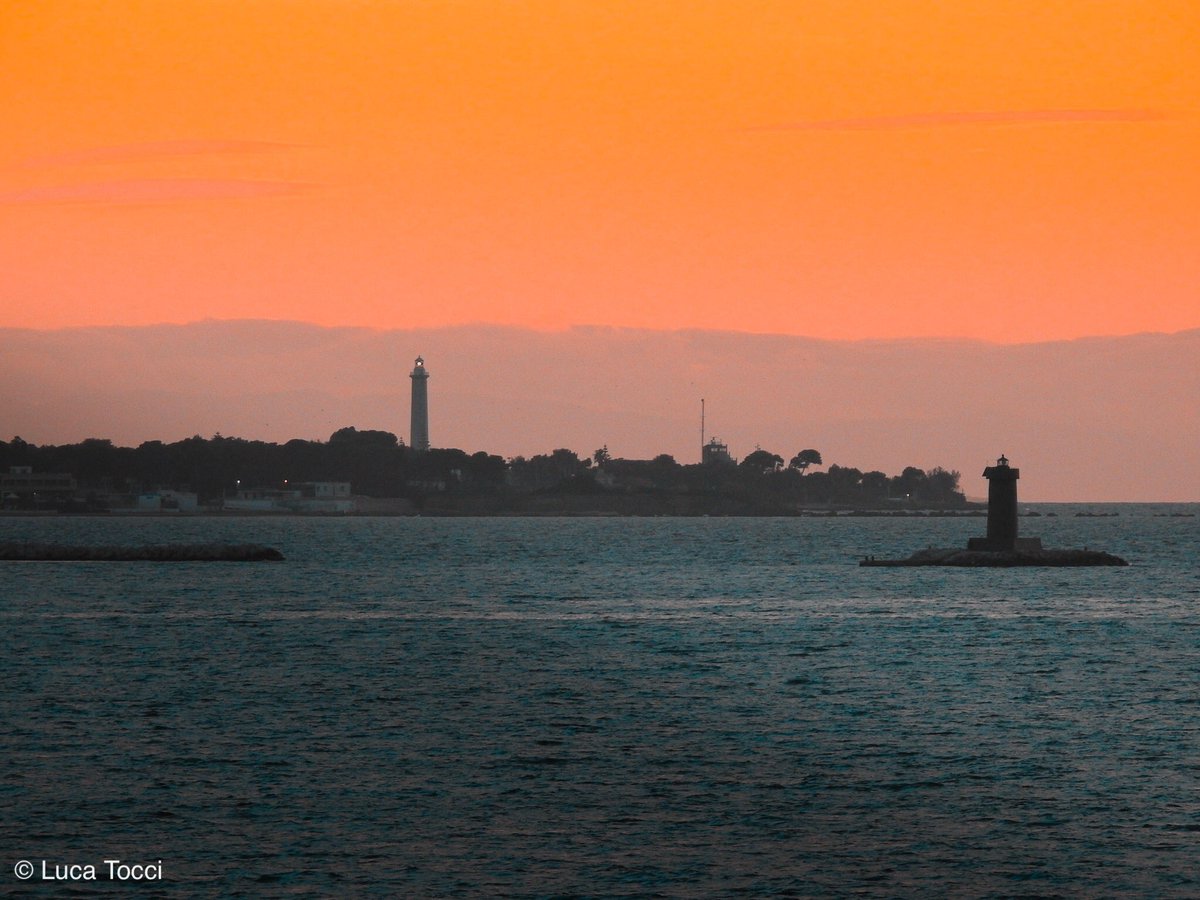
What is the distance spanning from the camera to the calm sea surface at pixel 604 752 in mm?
25188

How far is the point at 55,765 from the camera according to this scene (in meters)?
32.9

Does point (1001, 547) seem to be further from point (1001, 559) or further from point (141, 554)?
point (141, 554)

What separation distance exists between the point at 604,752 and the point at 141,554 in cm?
10442

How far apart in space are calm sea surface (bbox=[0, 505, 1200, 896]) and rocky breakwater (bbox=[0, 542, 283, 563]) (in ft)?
184

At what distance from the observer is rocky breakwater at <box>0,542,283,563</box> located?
131 m

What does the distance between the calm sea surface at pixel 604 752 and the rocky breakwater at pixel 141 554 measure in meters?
56.2

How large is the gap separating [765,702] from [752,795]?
1439 centimetres

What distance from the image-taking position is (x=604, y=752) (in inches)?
1409

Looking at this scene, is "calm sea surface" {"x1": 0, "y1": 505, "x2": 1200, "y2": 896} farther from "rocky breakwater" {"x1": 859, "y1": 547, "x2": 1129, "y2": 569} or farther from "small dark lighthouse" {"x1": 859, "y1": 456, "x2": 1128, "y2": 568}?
"rocky breakwater" {"x1": 859, "y1": 547, "x2": 1129, "y2": 569}

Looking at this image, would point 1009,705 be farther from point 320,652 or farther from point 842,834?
point 320,652

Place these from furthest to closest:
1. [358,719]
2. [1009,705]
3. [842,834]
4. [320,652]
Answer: [320,652], [1009,705], [358,719], [842,834]

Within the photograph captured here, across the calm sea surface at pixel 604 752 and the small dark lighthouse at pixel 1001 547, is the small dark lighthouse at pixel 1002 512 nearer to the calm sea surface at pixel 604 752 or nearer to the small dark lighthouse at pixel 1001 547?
the small dark lighthouse at pixel 1001 547

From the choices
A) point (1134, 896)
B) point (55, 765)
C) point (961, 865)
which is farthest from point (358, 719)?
point (1134, 896)

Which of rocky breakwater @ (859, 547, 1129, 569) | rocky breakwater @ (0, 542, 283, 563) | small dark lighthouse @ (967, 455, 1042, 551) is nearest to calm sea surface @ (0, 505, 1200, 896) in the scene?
small dark lighthouse @ (967, 455, 1042, 551)
